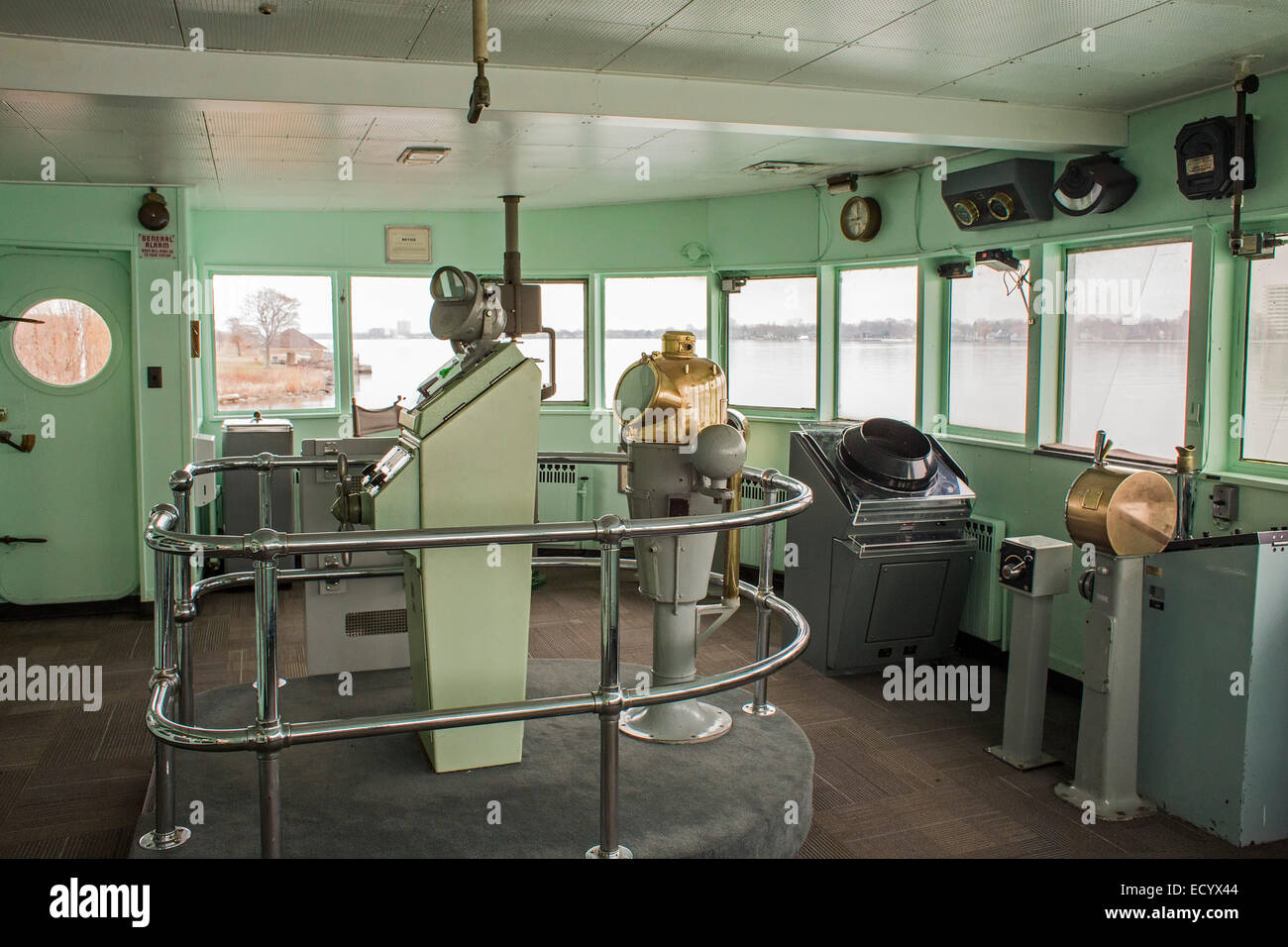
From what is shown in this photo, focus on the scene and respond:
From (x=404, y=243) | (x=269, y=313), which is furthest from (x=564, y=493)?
(x=269, y=313)

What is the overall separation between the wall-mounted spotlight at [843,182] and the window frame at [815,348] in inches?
26.3

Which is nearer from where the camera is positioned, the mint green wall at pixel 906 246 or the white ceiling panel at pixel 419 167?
the mint green wall at pixel 906 246

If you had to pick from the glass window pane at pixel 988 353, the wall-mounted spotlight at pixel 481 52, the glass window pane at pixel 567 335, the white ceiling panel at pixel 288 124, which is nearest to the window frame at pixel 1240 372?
the glass window pane at pixel 988 353

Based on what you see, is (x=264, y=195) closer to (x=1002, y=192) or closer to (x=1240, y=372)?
(x=1002, y=192)

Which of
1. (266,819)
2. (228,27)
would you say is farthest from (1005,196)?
(266,819)

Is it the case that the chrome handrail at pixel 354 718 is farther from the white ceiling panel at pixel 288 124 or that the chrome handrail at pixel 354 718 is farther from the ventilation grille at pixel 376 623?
the white ceiling panel at pixel 288 124

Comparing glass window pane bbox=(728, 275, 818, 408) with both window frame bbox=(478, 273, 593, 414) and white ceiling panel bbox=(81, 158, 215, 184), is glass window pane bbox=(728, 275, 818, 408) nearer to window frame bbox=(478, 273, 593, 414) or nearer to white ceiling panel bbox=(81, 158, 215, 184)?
window frame bbox=(478, 273, 593, 414)

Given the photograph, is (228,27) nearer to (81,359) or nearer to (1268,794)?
(81,359)

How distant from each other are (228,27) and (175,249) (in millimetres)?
3152

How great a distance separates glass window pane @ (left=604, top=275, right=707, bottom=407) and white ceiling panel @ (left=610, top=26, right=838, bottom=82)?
3.64m

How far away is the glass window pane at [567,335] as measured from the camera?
322 inches

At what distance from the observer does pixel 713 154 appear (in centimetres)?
552

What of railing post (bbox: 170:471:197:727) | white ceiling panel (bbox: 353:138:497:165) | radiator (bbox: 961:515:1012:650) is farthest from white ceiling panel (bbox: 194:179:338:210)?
radiator (bbox: 961:515:1012:650)

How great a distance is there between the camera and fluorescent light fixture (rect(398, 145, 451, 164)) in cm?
516
